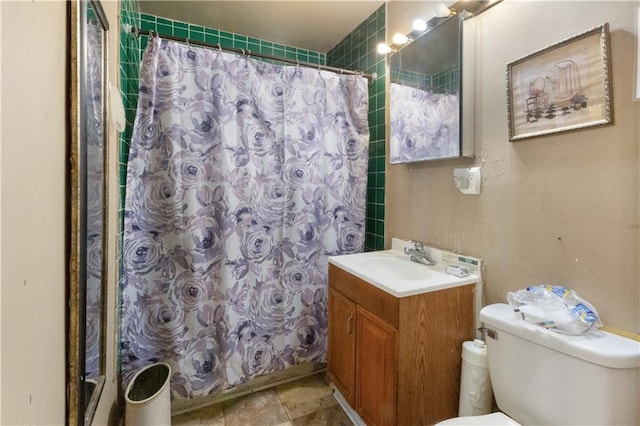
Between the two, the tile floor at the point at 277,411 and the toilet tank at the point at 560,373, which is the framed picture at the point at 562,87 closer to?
the toilet tank at the point at 560,373

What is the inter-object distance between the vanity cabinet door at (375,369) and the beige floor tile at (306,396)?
1.12 feet

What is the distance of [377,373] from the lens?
1.32 m

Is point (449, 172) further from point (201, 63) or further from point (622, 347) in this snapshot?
point (201, 63)

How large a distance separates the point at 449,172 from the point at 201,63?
4.64ft

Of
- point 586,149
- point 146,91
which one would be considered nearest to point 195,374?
point 146,91

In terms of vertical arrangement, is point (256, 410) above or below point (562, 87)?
below

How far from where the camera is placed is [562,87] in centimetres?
103

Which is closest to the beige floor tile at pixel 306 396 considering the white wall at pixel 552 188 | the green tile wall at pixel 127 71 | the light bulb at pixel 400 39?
the white wall at pixel 552 188

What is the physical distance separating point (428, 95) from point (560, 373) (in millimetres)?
1317

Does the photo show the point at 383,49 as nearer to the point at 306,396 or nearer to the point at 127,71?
the point at 127,71

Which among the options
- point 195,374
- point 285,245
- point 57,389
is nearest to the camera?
point 57,389

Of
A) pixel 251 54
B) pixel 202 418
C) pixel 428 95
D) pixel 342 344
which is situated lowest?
pixel 202 418

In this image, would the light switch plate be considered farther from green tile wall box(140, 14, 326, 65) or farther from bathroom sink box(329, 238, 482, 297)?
green tile wall box(140, 14, 326, 65)

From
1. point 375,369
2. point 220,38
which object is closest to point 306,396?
point 375,369
